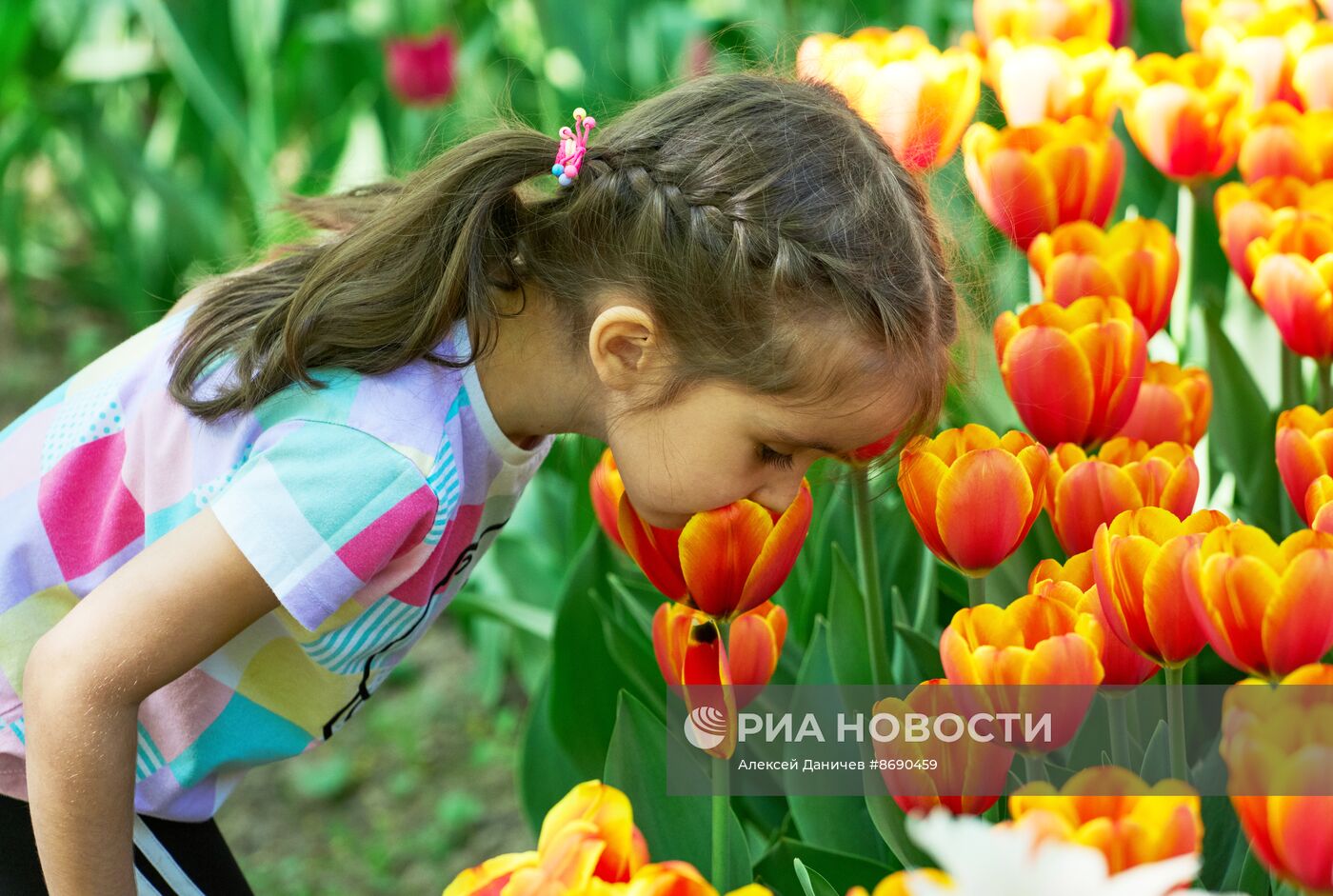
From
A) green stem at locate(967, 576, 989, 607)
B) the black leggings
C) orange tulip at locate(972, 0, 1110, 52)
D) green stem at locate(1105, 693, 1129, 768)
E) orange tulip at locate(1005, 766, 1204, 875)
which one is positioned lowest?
the black leggings

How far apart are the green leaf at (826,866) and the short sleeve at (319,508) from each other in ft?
1.08

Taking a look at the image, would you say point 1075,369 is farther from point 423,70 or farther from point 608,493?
point 423,70

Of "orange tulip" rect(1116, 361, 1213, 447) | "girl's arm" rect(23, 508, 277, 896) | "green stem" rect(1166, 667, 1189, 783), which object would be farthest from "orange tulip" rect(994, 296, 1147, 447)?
"girl's arm" rect(23, 508, 277, 896)

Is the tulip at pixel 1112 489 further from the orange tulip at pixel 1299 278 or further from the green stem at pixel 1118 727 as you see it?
the orange tulip at pixel 1299 278

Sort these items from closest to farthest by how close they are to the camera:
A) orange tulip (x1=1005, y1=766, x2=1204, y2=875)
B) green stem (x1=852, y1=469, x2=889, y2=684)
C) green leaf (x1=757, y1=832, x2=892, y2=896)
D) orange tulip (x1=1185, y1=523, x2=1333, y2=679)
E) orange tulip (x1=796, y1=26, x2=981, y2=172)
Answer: orange tulip (x1=1005, y1=766, x2=1204, y2=875) < orange tulip (x1=1185, y1=523, x2=1333, y2=679) < green leaf (x1=757, y1=832, x2=892, y2=896) < green stem (x1=852, y1=469, x2=889, y2=684) < orange tulip (x1=796, y1=26, x2=981, y2=172)

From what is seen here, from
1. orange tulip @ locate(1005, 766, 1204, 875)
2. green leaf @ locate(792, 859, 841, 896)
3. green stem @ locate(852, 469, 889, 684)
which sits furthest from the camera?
green stem @ locate(852, 469, 889, 684)

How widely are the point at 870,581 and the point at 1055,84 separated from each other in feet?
1.83

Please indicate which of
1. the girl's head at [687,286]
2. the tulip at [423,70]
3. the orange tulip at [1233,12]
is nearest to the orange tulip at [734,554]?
the girl's head at [687,286]

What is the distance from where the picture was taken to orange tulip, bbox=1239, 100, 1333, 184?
127 centimetres

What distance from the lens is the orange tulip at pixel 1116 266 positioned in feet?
3.55

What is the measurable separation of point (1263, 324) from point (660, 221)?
799 millimetres

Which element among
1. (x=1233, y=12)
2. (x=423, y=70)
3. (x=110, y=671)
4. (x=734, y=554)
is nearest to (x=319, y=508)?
(x=110, y=671)

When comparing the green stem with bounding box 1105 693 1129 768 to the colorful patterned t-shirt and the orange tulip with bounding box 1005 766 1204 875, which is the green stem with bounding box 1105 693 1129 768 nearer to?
the orange tulip with bounding box 1005 766 1204 875

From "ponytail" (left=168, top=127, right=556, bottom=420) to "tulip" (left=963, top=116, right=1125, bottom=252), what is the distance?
397mm
